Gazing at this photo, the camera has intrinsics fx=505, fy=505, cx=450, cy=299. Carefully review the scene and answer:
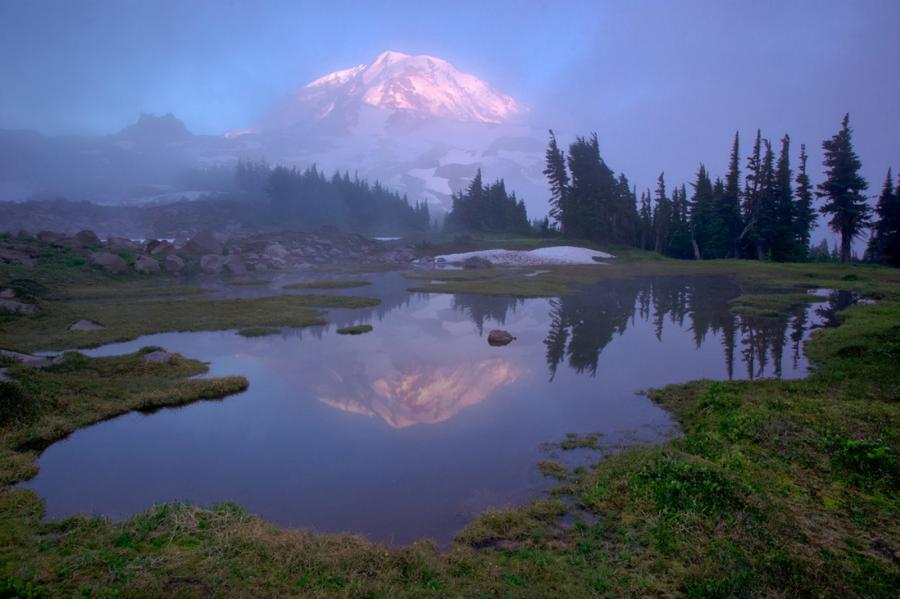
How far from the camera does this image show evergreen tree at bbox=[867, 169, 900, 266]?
159 ft

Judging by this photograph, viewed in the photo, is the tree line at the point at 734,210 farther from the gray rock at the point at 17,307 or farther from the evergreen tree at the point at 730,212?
the gray rock at the point at 17,307

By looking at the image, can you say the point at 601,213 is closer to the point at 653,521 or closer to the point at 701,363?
the point at 701,363

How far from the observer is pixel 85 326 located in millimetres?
20094

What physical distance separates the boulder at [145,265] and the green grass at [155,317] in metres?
14.9

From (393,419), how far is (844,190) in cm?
5887

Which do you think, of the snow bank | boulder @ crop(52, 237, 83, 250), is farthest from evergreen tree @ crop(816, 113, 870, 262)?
boulder @ crop(52, 237, 83, 250)

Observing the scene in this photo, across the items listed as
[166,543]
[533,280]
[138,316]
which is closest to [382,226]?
[533,280]

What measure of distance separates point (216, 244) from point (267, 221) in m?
50.9

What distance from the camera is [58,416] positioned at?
10.4 metres

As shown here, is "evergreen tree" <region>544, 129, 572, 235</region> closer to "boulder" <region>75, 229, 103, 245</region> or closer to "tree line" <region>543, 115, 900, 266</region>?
"tree line" <region>543, 115, 900, 266</region>

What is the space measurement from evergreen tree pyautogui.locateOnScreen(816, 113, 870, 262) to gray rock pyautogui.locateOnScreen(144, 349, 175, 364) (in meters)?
60.4

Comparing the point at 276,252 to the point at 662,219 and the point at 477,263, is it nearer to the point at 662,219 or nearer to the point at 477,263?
the point at 477,263

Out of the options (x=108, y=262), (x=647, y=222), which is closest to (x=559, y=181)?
(x=647, y=222)

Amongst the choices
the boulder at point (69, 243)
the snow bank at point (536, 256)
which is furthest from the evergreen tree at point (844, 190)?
the boulder at point (69, 243)
